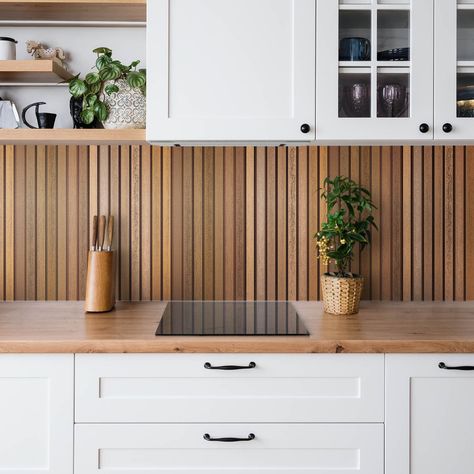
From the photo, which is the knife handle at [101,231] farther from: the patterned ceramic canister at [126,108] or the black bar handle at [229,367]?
the black bar handle at [229,367]

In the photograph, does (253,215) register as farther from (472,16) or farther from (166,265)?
(472,16)

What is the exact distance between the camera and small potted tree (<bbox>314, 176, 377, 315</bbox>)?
7.19 ft

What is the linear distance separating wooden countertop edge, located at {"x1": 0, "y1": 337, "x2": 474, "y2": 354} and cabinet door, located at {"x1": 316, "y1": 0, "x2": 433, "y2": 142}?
717mm

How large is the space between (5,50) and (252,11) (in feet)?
3.09

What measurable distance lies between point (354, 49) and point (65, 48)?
1.17 meters

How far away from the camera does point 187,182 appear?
2482mm

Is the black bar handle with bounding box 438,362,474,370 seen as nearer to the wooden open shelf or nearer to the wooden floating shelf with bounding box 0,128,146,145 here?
the wooden floating shelf with bounding box 0,128,146,145

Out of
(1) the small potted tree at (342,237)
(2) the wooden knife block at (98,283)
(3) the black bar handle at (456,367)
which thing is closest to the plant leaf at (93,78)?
(2) the wooden knife block at (98,283)

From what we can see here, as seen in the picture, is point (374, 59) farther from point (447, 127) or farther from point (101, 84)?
point (101, 84)

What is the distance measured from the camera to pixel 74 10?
229 cm

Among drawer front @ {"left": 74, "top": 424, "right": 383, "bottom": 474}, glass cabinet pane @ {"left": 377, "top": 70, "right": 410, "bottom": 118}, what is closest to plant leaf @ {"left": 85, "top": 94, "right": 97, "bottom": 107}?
glass cabinet pane @ {"left": 377, "top": 70, "right": 410, "bottom": 118}

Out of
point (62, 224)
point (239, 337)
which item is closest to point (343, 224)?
point (239, 337)

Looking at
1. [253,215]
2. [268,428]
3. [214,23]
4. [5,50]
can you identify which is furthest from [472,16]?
[5,50]

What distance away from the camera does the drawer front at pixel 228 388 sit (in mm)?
1816
